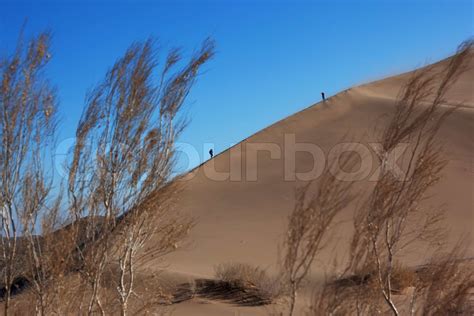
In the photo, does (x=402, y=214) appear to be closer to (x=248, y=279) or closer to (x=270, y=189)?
(x=248, y=279)

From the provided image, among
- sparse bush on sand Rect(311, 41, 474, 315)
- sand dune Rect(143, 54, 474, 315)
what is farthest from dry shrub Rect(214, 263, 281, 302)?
sparse bush on sand Rect(311, 41, 474, 315)

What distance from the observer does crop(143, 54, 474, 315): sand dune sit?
67.4ft

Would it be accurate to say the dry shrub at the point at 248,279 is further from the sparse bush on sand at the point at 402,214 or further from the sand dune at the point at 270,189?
the sparse bush on sand at the point at 402,214

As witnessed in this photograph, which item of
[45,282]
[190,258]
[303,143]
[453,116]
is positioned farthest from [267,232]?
[45,282]

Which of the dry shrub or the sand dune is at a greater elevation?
the sand dune

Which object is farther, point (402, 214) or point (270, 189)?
point (270, 189)

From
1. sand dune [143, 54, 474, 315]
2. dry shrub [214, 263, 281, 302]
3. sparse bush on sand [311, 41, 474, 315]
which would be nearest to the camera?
sparse bush on sand [311, 41, 474, 315]

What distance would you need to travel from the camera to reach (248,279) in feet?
49.5

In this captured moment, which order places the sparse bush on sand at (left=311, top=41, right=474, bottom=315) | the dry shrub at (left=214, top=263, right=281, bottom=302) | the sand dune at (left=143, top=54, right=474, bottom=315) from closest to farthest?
1. the sparse bush on sand at (left=311, top=41, right=474, bottom=315)
2. the dry shrub at (left=214, top=263, right=281, bottom=302)
3. the sand dune at (left=143, top=54, right=474, bottom=315)

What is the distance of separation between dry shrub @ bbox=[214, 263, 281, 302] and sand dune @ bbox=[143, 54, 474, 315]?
971 mm

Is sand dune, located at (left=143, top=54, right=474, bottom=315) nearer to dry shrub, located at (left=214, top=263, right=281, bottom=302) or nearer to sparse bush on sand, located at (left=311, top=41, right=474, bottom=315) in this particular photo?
dry shrub, located at (left=214, top=263, right=281, bottom=302)

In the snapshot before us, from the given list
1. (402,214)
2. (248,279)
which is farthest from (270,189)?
(402,214)

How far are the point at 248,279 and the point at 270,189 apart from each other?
13.1 metres

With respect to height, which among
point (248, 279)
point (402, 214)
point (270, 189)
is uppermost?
point (270, 189)
